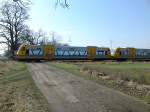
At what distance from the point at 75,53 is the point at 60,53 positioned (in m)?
3.61

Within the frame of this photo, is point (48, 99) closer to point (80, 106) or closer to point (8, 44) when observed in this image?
point (80, 106)

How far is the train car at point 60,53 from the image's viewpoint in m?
68.2

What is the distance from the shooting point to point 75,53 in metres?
73.6

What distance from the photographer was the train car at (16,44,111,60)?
2687 inches

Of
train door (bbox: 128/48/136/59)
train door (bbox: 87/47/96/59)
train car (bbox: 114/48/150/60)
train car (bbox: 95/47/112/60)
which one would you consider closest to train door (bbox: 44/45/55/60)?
train door (bbox: 87/47/96/59)

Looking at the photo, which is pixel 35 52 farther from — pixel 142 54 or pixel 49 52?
pixel 142 54

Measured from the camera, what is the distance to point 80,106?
467 inches

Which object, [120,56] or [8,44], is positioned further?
[8,44]

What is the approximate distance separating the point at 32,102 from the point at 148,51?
245 ft

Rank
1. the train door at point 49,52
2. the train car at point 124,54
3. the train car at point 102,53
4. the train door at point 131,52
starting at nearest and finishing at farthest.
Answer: the train door at point 49,52 → the train car at point 102,53 → the train car at point 124,54 → the train door at point 131,52

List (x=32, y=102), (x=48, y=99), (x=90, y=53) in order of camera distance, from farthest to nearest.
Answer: (x=90, y=53)
(x=48, y=99)
(x=32, y=102)

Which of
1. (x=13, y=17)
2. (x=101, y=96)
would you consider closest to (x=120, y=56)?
(x=13, y=17)

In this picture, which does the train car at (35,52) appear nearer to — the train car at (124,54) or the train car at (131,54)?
the train car at (124,54)

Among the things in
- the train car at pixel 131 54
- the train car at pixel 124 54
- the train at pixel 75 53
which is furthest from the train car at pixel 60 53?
the train car at pixel 131 54
